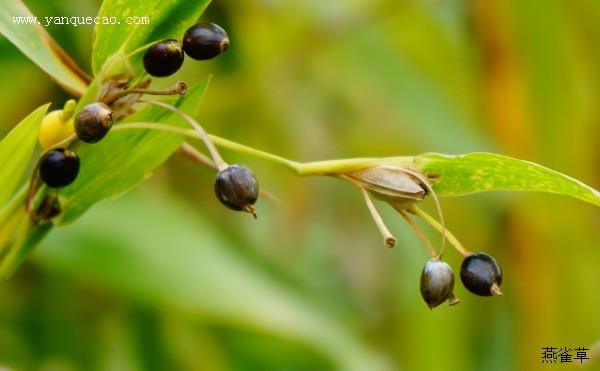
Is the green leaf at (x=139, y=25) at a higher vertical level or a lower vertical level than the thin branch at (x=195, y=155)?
higher

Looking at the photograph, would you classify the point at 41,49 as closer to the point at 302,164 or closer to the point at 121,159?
the point at 121,159

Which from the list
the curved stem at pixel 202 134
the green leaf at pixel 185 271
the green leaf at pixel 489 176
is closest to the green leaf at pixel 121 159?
the curved stem at pixel 202 134

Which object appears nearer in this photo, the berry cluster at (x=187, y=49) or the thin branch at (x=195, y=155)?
the berry cluster at (x=187, y=49)

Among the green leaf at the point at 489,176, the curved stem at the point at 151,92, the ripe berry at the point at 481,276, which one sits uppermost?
the curved stem at the point at 151,92

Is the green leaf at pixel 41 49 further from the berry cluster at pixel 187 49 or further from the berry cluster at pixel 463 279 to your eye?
the berry cluster at pixel 463 279

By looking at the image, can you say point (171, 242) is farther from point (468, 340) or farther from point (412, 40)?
point (412, 40)

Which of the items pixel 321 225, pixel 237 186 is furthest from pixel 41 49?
pixel 321 225

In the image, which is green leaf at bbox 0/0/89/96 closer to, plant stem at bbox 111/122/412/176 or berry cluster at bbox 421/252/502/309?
plant stem at bbox 111/122/412/176
